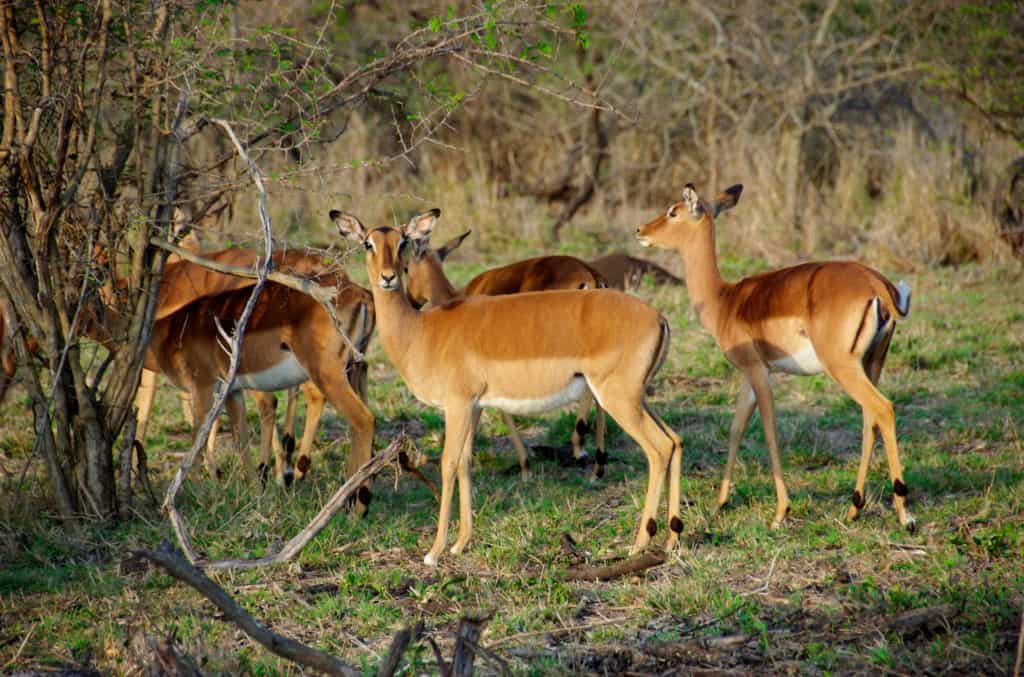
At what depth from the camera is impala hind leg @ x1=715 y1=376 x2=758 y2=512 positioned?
6.00 m

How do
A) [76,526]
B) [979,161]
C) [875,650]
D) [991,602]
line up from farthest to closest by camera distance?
1. [979,161]
2. [76,526]
3. [991,602]
4. [875,650]

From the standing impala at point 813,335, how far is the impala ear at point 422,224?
1.55 m

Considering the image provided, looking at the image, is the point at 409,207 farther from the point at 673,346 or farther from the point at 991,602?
the point at 991,602

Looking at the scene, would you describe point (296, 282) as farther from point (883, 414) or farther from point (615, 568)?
point (883, 414)

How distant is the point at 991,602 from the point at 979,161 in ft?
31.4

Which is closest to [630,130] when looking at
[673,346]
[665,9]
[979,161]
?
[665,9]

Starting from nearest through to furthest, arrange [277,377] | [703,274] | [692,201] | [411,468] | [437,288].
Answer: [411,468]
[277,377]
[703,274]
[692,201]
[437,288]

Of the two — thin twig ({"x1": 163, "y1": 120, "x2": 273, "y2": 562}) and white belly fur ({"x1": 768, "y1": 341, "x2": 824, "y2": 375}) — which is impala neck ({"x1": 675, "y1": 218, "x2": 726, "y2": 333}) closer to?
white belly fur ({"x1": 768, "y1": 341, "x2": 824, "y2": 375})

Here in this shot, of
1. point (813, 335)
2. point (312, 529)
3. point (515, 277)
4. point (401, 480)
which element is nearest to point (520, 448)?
point (401, 480)

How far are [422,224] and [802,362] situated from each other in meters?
2.05

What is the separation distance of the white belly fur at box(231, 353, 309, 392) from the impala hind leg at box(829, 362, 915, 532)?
274 cm

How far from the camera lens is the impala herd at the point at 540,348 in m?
5.59

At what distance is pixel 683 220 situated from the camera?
722cm

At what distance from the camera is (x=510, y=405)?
5750mm
